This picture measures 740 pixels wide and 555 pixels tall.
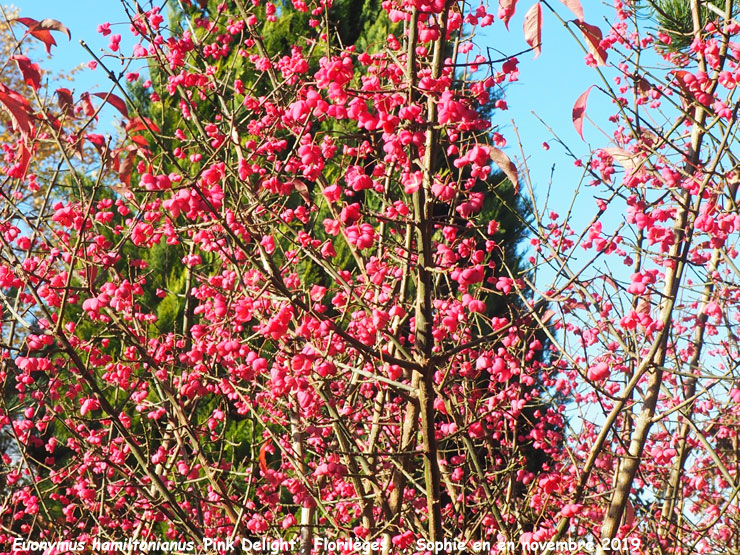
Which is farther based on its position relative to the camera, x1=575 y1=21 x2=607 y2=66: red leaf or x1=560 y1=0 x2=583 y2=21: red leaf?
x1=575 y1=21 x2=607 y2=66: red leaf

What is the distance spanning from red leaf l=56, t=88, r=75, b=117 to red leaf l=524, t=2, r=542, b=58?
1.74 meters

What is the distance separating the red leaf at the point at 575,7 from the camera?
150cm

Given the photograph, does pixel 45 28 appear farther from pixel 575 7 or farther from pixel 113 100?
pixel 575 7

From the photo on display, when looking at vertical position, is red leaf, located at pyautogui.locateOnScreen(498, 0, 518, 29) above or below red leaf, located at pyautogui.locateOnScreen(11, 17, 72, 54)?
above

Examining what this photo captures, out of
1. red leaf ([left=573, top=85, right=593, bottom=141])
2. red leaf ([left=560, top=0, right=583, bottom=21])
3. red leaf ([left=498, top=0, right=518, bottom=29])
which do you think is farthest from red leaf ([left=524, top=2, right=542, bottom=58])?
red leaf ([left=573, top=85, right=593, bottom=141])

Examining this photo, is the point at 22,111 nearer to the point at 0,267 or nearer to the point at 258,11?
the point at 0,267

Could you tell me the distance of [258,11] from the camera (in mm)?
7090

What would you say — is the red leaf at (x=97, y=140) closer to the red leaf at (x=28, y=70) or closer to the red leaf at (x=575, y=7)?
the red leaf at (x=28, y=70)

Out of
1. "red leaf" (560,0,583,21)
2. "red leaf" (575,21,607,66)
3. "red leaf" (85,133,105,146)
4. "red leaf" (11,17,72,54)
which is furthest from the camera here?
"red leaf" (85,133,105,146)

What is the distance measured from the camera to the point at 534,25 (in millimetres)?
1713

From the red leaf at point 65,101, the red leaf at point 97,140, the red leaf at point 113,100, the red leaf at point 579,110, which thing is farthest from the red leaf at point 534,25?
the red leaf at point 97,140

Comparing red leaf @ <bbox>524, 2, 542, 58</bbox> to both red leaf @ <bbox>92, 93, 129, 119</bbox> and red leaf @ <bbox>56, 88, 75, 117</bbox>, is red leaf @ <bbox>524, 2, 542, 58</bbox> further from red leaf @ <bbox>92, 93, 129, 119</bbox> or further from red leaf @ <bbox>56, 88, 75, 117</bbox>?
red leaf @ <bbox>56, 88, 75, 117</bbox>

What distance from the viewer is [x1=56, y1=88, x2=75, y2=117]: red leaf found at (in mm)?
2600

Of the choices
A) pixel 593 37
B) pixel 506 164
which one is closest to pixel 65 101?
pixel 506 164
